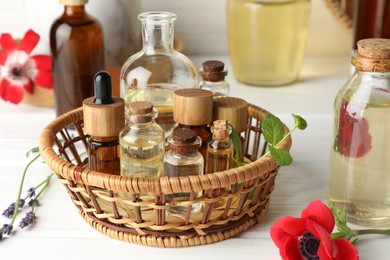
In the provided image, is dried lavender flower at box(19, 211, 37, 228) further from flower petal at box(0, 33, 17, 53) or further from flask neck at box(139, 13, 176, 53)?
flower petal at box(0, 33, 17, 53)

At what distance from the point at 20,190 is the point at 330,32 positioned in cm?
85

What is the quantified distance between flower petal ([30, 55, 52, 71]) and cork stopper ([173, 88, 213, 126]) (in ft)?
1.31

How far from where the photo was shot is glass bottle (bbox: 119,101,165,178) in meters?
0.75

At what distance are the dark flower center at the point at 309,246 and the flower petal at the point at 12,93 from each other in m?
0.61

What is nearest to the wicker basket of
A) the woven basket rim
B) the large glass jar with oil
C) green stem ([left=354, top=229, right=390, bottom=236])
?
the woven basket rim

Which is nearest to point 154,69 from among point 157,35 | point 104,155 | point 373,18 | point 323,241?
point 157,35

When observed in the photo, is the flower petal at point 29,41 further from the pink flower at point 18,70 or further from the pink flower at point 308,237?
the pink flower at point 308,237

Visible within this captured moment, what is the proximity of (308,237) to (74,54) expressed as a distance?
0.52m

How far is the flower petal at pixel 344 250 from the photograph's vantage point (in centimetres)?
65

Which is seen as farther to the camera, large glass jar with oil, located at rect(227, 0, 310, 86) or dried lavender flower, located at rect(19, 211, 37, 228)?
large glass jar with oil, located at rect(227, 0, 310, 86)

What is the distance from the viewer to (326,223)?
66 centimetres

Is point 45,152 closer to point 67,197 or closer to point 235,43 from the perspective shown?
point 67,197

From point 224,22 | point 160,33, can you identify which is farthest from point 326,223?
point 224,22

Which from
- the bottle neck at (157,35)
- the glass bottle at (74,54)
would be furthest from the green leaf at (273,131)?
the glass bottle at (74,54)
